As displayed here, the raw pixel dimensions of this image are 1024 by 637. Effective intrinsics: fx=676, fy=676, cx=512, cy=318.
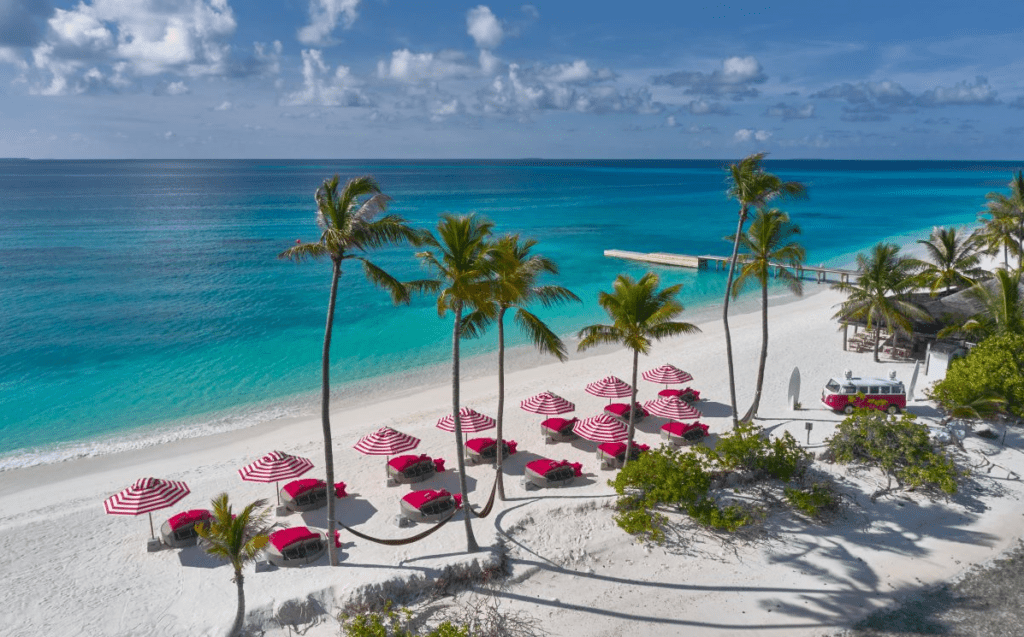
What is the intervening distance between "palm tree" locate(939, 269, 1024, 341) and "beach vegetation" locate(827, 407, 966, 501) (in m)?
8.59

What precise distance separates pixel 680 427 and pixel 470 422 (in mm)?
7214

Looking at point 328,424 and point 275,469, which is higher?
point 328,424

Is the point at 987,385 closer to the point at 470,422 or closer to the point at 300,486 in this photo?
the point at 470,422

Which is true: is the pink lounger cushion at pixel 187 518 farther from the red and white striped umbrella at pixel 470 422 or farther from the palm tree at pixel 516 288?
the palm tree at pixel 516 288

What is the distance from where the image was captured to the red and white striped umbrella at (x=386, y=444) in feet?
67.9

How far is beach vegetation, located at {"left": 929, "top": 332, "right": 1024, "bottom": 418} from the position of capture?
73.0 feet

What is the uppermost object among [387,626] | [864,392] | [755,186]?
[755,186]

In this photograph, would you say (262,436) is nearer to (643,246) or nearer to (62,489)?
(62,489)

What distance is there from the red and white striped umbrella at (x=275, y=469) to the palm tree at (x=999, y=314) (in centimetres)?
2558

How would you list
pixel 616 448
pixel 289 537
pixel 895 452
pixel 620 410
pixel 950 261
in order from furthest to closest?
pixel 950 261
pixel 620 410
pixel 616 448
pixel 895 452
pixel 289 537

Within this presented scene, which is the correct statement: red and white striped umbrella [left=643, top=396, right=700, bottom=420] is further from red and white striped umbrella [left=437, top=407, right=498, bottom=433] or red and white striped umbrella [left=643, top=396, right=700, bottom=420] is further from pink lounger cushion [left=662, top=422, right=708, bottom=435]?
red and white striped umbrella [left=437, top=407, right=498, bottom=433]

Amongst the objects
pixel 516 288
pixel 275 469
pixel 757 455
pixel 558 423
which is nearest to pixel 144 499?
pixel 275 469

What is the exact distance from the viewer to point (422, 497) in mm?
18500

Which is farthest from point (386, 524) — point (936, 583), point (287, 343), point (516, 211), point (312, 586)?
point (516, 211)
